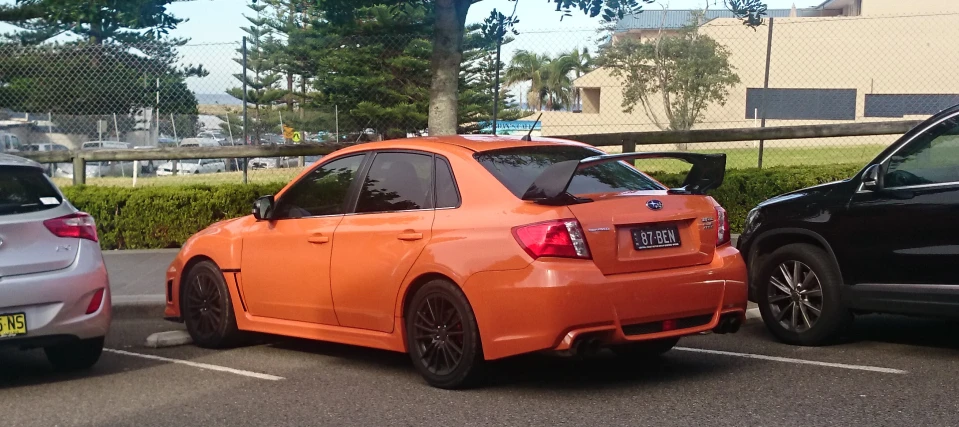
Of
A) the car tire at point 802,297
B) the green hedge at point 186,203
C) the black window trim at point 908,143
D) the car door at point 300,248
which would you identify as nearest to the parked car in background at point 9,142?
the green hedge at point 186,203

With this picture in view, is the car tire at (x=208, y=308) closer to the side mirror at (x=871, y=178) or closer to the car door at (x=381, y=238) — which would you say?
the car door at (x=381, y=238)

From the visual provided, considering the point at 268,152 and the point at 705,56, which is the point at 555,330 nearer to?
the point at 268,152

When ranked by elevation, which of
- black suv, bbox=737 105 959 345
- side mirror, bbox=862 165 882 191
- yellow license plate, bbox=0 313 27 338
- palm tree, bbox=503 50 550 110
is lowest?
yellow license plate, bbox=0 313 27 338

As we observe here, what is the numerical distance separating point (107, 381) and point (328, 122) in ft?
24.9

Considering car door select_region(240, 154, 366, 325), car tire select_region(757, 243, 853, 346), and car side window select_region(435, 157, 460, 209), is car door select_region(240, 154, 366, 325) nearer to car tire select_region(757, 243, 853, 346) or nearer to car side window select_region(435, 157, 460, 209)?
car side window select_region(435, 157, 460, 209)

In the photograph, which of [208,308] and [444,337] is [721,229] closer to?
[444,337]

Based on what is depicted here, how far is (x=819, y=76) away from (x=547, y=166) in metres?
12.3

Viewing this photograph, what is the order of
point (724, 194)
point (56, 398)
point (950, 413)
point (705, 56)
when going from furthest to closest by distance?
point (705, 56) → point (724, 194) → point (56, 398) → point (950, 413)

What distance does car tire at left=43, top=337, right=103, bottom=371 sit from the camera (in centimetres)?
801

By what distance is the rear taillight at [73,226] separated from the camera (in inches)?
300

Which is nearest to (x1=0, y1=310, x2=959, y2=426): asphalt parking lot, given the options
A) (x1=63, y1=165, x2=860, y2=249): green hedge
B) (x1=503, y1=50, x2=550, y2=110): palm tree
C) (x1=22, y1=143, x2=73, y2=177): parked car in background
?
(x1=63, y1=165, x2=860, y2=249): green hedge

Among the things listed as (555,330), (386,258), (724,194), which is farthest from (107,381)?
(724,194)

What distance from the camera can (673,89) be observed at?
58.4 ft

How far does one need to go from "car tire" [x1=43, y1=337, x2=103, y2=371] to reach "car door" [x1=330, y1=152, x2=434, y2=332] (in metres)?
1.71
